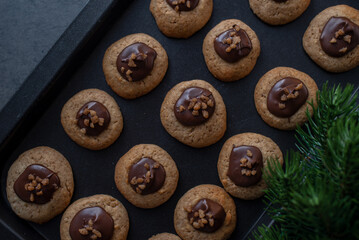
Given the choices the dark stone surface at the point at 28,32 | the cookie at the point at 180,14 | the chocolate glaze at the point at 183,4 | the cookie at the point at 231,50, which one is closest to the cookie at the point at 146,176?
the cookie at the point at 231,50

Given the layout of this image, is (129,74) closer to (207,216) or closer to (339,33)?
(207,216)

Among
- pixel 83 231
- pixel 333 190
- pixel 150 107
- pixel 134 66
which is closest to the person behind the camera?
pixel 333 190

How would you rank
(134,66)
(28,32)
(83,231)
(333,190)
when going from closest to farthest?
(333,190) < (83,231) < (134,66) < (28,32)

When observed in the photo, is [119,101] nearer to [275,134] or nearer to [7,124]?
[7,124]

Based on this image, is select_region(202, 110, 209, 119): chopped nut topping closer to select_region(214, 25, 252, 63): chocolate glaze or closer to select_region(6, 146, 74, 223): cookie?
select_region(214, 25, 252, 63): chocolate glaze

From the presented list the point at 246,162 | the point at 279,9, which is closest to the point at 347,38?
the point at 279,9

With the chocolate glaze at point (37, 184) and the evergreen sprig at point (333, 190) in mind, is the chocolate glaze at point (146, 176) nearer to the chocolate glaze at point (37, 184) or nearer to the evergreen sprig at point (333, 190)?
the chocolate glaze at point (37, 184)
